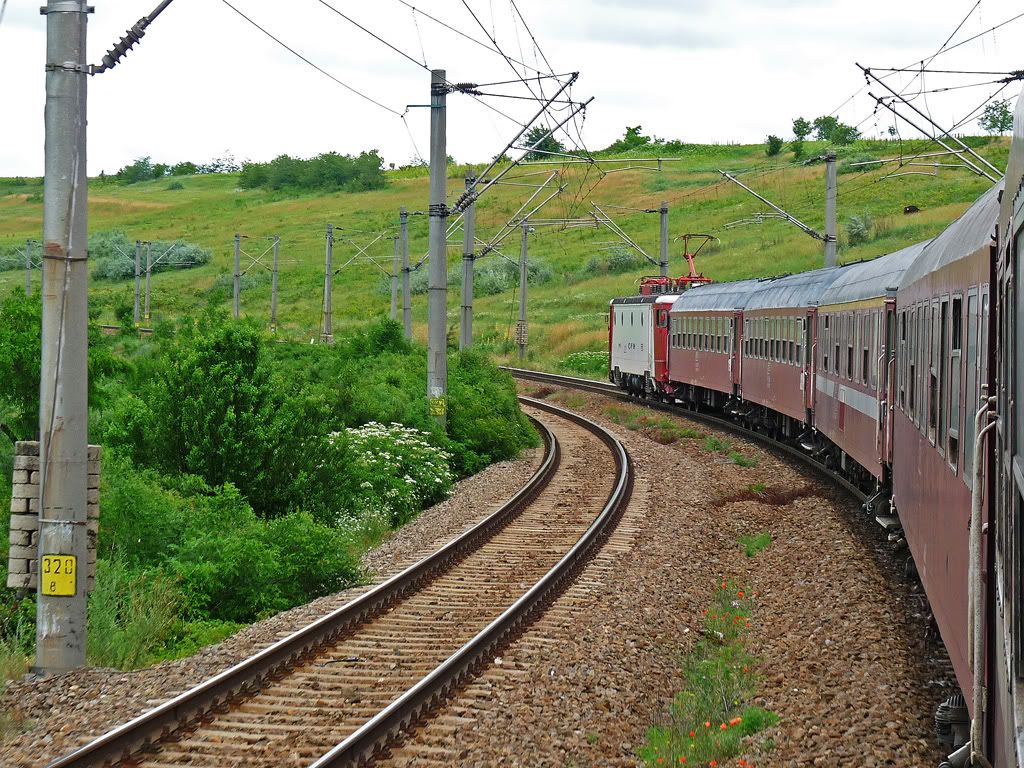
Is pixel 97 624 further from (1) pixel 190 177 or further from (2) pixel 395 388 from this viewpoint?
(1) pixel 190 177

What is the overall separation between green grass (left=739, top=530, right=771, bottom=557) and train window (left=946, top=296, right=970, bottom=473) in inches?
339

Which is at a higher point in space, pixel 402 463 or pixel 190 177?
pixel 190 177

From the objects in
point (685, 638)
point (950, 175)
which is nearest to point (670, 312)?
point (685, 638)

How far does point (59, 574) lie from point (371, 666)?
255 centimetres

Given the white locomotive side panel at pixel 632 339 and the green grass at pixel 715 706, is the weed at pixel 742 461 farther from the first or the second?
the white locomotive side panel at pixel 632 339

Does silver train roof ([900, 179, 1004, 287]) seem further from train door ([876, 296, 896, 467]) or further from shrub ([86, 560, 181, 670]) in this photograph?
shrub ([86, 560, 181, 670])

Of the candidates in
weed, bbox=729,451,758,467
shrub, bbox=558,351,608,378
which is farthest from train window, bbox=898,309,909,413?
shrub, bbox=558,351,608,378

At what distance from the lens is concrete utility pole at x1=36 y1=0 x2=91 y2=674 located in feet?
32.6

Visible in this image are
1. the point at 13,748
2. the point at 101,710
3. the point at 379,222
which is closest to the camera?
the point at 13,748

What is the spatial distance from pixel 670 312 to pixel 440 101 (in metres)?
15.5

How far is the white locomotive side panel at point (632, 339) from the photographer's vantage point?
3834cm

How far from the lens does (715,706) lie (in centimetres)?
927

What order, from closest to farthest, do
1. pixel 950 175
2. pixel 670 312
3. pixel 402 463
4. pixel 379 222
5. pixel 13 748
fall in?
pixel 13 748 < pixel 402 463 < pixel 670 312 < pixel 950 175 < pixel 379 222

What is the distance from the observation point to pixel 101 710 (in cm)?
878
